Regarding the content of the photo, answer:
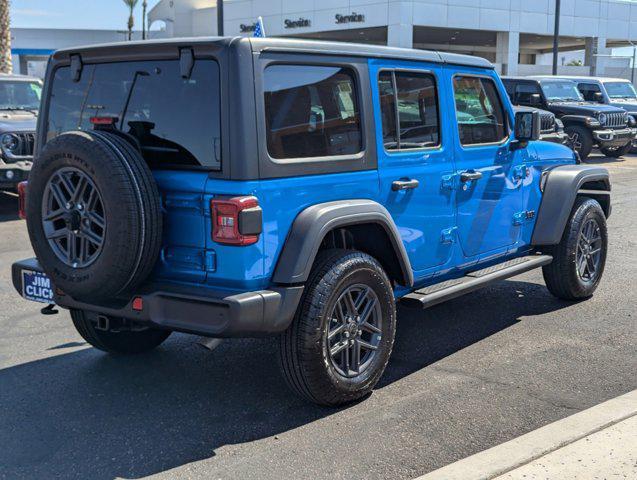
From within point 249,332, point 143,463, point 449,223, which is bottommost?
point 143,463

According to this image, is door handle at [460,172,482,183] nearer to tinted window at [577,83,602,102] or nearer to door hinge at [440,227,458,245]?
door hinge at [440,227,458,245]

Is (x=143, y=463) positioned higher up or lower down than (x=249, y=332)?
lower down

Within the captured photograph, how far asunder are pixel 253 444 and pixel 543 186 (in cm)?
345

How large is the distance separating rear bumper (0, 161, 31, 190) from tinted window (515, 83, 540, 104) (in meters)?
12.0

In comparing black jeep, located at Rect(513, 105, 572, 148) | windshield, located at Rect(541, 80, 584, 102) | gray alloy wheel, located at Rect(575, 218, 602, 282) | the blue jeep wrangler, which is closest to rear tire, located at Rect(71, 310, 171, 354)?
the blue jeep wrangler

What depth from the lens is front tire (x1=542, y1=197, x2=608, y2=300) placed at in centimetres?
632

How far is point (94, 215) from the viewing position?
154 inches

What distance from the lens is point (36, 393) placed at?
15.1 feet

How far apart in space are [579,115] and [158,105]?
1647 cm

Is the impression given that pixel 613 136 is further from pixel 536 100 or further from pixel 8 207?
pixel 8 207

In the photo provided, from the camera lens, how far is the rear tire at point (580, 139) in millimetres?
18578

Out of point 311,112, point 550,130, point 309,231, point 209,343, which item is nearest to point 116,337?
point 209,343

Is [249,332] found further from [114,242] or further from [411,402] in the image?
[411,402]

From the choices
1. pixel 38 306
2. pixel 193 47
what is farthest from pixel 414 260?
pixel 38 306
